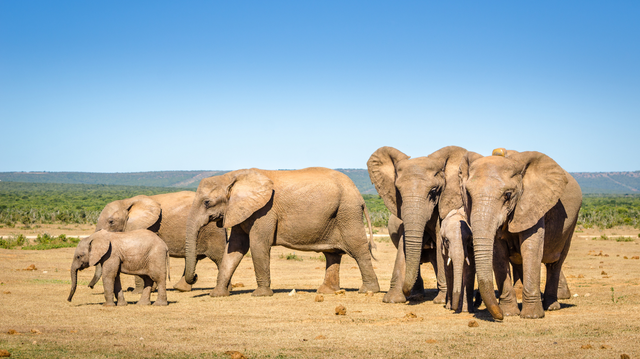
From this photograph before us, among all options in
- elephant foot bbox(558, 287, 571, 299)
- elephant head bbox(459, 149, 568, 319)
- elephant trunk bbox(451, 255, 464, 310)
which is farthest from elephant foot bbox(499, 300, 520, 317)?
elephant foot bbox(558, 287, 571, 299)

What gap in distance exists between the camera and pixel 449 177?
1257 centimetres

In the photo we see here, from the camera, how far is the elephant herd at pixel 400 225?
10.1 metres

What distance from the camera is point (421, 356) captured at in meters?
7.74

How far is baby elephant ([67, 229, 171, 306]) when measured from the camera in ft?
41.0

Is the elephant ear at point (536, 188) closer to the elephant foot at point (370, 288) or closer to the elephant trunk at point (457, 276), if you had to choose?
the elephant trunk at point (457, 276)

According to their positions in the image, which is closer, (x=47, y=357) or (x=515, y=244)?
(x=47, y=357)

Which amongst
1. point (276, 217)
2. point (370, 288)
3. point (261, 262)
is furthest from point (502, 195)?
point (261, 262)

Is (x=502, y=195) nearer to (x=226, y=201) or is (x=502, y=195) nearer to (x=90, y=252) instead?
(x=226, y=201)

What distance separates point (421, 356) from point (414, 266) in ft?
13.6

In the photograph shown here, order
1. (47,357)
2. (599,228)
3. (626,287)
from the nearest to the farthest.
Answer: (47,357), (626,287), (599,228)

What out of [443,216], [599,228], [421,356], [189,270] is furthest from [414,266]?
[599,228]

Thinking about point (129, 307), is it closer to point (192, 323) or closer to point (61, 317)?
point (61, 317)

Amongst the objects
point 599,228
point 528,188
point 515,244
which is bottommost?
point 599,228

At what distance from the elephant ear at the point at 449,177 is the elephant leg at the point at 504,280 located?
1624 millimetres
